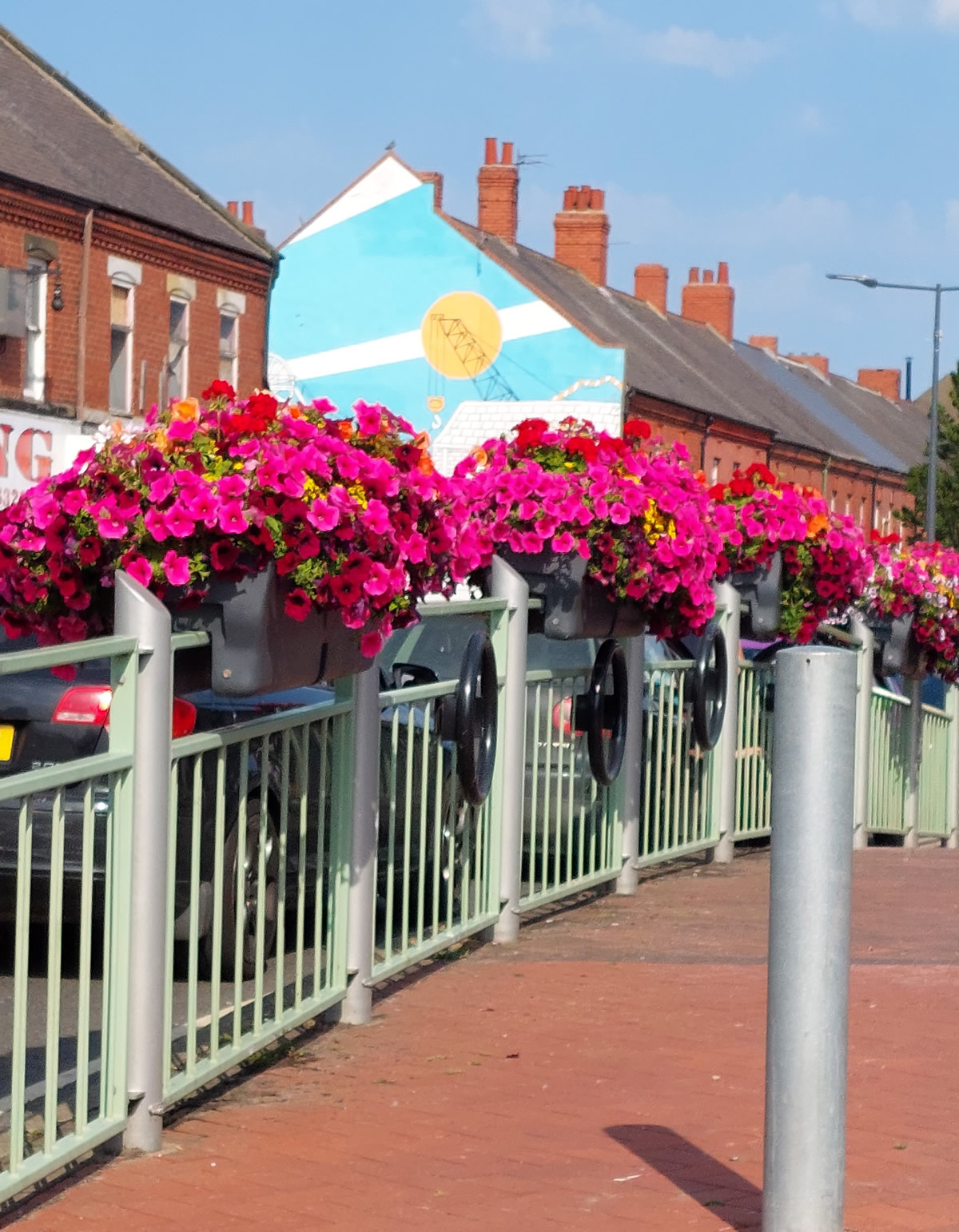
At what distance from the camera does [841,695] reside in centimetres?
421

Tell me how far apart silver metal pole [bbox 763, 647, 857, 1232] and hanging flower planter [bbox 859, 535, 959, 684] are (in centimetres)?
1101

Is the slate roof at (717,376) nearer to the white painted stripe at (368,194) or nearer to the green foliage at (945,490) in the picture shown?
the white painted stripe at (368,194)

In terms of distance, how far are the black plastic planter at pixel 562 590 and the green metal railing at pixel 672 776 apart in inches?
66.6

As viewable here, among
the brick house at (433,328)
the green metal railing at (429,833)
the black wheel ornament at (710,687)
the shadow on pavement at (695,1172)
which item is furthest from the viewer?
the brick house at (433,328)

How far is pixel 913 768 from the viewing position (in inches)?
639

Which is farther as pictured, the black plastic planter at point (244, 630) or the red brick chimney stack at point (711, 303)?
the red brick chimney stack at point (711, 303)

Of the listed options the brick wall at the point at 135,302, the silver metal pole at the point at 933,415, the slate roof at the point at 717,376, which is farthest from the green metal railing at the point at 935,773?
the slate roof at the point at 717,376

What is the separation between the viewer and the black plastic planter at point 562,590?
865 cm

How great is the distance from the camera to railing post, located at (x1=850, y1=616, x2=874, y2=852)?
1414cm

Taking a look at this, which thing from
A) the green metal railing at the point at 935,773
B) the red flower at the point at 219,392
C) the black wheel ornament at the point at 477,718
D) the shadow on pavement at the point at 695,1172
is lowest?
the shadow on pavement at the point at 695,1172

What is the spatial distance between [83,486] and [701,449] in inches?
2113

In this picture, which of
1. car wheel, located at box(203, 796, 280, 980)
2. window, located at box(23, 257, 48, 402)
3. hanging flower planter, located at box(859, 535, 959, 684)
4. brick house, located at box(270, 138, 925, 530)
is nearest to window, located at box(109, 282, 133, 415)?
window, located at box(23, 257, 48, 402)

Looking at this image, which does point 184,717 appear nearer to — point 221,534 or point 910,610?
point 221,534

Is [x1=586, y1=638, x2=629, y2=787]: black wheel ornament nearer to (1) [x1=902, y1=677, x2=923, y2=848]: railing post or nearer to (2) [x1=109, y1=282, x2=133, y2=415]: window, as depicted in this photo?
(1) [x1=902, y1=677, x2=923, y2=848]: railing post
